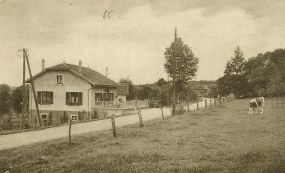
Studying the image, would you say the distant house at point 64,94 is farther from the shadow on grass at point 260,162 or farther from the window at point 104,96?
the shadow on grass at point 260,162

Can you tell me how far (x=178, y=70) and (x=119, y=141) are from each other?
4378cm

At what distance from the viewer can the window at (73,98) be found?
31094 mm

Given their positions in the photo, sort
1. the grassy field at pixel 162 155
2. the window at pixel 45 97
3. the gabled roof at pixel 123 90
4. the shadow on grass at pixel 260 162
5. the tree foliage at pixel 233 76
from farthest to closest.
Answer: the tree foliage at pixel 233 76 < the gabled roof at pixel 123 90 < the window at pixel 45 97 < the grassy field at pixel 162 155 < the shadow on grass at pixel 260 162

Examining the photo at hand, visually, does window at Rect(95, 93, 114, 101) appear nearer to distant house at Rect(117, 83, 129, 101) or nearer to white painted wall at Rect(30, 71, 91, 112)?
white painted wall at Rect(30, 71, 91, 112)

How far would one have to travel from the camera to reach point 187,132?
41.4 feet

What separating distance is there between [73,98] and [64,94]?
1.29 meters

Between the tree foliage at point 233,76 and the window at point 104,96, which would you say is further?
the tree foliage at point 233,76

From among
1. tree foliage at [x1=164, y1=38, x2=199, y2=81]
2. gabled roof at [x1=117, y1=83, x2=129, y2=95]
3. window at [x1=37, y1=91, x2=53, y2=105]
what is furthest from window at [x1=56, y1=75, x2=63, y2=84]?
tree foliage at [x1=164, y1=38, x2=199, y2=81]

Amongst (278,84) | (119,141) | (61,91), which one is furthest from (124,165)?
(61,91)

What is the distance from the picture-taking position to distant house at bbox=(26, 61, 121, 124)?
3078cm

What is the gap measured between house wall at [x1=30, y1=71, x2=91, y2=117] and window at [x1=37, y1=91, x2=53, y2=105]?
15.5 inches

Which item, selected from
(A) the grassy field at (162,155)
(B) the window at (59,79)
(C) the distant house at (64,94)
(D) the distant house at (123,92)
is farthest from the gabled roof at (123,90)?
(A) the grassy field at (162,155)

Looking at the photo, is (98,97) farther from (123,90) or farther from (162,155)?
(162,155)

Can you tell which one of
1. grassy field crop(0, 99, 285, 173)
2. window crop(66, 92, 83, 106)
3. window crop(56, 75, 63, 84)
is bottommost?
grassy field crop(0, 99, 285, 173)
